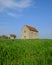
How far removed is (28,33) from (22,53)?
142ft

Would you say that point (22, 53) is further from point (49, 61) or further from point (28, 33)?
point (28, 33)

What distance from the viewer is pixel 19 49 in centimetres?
960

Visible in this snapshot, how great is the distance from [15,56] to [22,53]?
Answer: 1.49 ft

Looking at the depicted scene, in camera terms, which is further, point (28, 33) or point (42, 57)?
point (28, 33)

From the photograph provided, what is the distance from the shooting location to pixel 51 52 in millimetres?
8477

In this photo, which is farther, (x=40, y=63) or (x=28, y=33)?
(x=28, y=33)

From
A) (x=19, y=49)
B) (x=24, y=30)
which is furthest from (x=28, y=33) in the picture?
(x=19, y=49)

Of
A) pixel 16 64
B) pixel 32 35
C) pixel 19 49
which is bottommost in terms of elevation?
pixel 16 64

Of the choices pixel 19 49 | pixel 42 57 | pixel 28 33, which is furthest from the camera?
pixel 28 33

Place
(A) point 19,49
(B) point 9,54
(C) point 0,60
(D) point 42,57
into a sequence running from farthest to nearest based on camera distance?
(A) point 19,49 → (B) point 9,54 → (C) point 0,60 → (D) point 42,57

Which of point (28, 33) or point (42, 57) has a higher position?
point (28, 33)

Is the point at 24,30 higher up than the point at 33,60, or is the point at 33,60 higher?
the point at 24,30

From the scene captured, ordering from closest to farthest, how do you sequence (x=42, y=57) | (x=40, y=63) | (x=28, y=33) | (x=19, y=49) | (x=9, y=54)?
1. (x=40, y=63)
2. (x=42, y=57)
3. (x=9, y=54)
4. (x=19, y=49)
5. (x=28, y=33)

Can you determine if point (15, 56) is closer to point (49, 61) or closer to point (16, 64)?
point (16, 64)
